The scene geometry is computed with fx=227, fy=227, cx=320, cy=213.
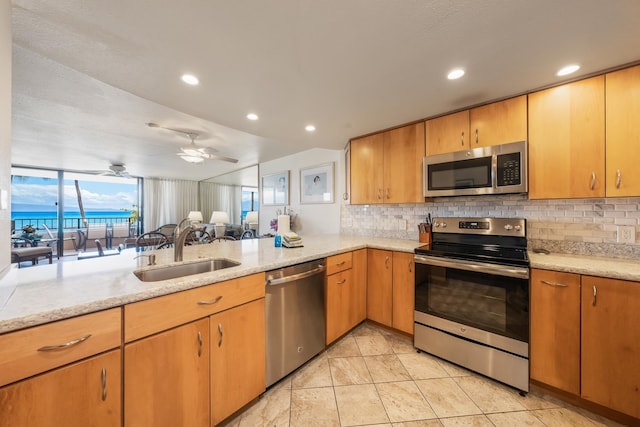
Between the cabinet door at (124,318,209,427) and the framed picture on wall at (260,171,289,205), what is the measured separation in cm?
323

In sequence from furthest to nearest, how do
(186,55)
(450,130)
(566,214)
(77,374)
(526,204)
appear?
(450,130)
(526,204)
(566,214)
(186,55)
(77,374)

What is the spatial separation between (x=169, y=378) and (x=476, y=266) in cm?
201

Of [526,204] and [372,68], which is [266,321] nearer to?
[372,68]

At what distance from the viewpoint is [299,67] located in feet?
4.81

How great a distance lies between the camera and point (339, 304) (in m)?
2.10

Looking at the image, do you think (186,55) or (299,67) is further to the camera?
(299,67)

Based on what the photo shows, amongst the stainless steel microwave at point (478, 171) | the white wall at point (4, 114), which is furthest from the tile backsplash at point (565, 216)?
the white wall at point (4, 114)

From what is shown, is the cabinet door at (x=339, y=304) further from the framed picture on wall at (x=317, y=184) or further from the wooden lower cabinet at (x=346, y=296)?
the framed picture on wall at (x=317, y=184)

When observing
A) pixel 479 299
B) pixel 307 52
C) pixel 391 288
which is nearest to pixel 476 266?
pixel 479 299

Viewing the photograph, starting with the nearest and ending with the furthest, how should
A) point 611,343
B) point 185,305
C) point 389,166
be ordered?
1. point 185,305
2. point 611,343
3. point 389,166

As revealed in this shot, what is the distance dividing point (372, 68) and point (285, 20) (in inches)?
24.8

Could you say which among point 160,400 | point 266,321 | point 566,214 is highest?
point 566,214

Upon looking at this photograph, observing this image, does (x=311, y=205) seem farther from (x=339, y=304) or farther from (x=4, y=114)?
(x=4, y=114)

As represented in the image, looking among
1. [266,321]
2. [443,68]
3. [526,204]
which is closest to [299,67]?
[443,68]
